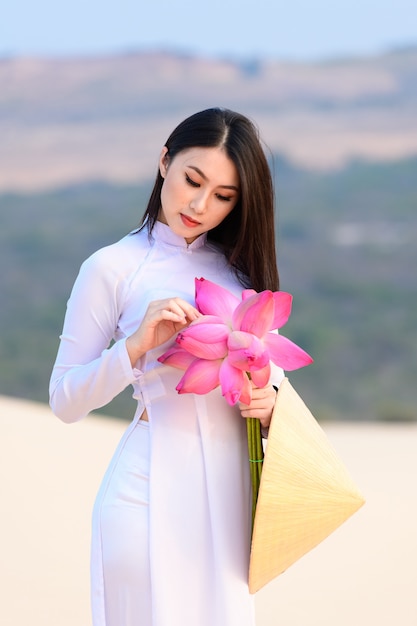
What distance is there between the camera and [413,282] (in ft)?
73.8

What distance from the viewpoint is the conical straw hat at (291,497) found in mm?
1765

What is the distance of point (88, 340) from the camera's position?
189cm

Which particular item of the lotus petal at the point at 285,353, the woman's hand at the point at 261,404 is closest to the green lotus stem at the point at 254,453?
the woman's hand at the point at 261,404

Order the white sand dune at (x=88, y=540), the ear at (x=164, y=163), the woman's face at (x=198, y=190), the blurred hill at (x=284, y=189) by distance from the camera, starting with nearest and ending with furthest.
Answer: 1. the woman's face at (x=198, y=190)
2. the ear at (x=164, y=163)
3. the white sand dune at (x=88, y=540)
4. the blurred hill at (x=284, y=189)

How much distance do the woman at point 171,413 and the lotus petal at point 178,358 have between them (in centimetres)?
4

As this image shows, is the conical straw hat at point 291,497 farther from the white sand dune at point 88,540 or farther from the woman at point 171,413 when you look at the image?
the white sand dune at point 88,540

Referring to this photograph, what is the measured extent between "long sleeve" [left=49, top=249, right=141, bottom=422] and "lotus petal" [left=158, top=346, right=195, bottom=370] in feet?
0.29

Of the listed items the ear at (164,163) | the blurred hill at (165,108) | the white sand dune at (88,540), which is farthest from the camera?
the blurred hill at (165,108)

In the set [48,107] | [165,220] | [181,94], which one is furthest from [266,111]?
[165,220]

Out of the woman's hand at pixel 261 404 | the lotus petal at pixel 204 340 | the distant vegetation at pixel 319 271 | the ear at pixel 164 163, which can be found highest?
the ear at pixel 164 163

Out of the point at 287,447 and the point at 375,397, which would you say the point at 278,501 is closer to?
the point at 287,447

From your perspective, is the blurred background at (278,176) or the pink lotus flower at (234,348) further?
the blurred background at (278,176)

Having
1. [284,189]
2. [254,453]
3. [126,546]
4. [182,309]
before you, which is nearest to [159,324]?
[182,309]

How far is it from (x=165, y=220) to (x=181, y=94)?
866 inches
